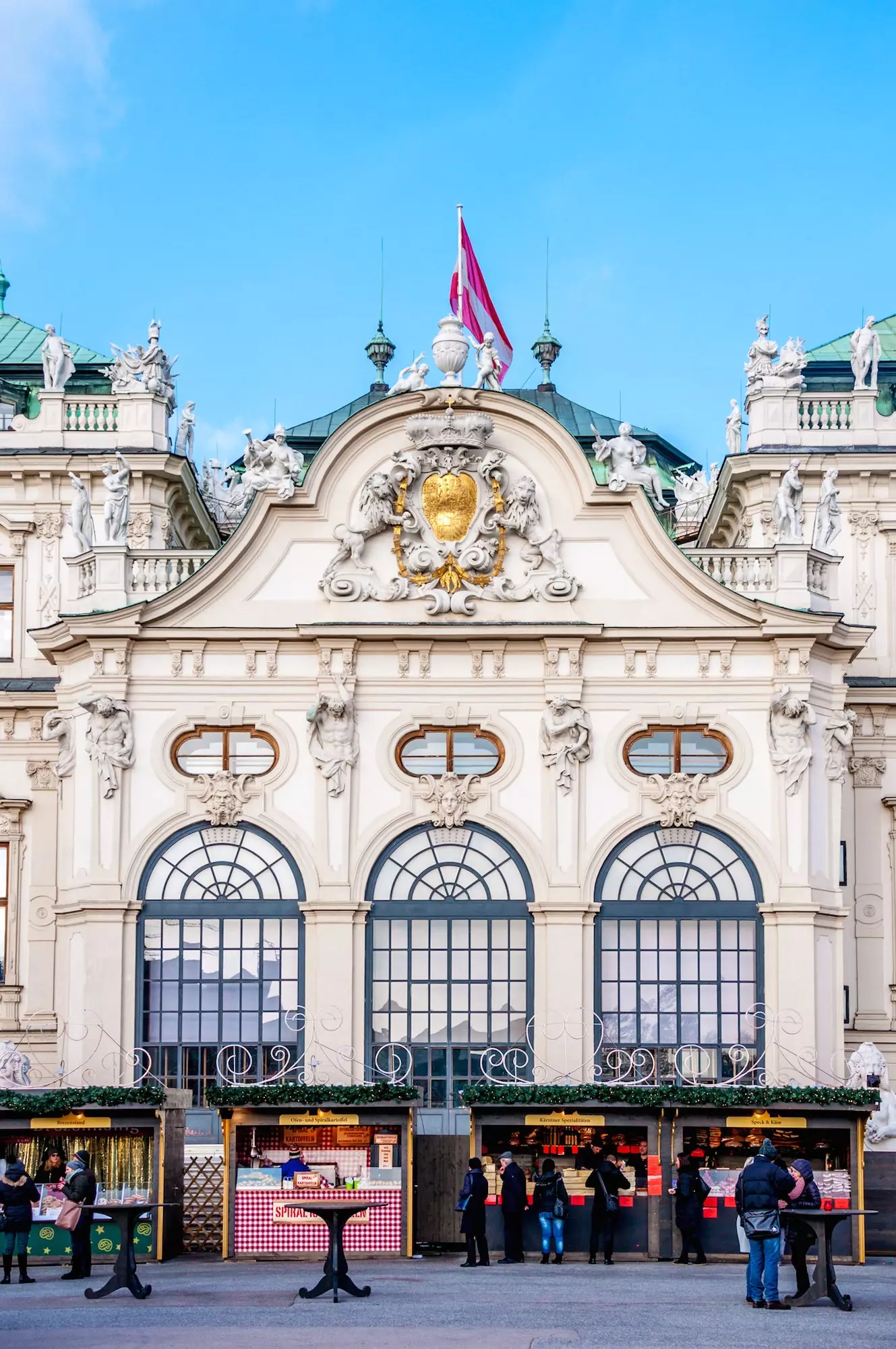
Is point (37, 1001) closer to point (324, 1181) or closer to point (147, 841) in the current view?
point (147, 841)

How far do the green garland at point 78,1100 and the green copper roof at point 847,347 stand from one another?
26.2 meters

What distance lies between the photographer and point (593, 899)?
48250mm

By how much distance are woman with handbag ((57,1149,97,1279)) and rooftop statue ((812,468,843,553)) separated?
21504 millimetres

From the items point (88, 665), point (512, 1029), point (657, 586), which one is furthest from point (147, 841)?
point (657, 586)

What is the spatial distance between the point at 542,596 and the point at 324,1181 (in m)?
13.9

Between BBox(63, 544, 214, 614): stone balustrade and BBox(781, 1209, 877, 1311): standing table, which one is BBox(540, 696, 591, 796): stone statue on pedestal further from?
BBox(781, 1209, 877, 1311): standing table

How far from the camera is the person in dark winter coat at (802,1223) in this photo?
32969mm

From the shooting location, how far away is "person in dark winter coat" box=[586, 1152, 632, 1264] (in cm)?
3928

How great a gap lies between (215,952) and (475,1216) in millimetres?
11653

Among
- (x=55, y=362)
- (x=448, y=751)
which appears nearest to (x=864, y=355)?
(x=448, y=751)

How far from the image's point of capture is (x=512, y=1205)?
38.9 meters

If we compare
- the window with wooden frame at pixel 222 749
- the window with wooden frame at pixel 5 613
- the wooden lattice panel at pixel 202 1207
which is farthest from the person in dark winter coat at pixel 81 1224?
the window with wooden frame at pixel 5 613

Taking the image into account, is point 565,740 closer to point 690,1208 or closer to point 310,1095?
point 310,1095

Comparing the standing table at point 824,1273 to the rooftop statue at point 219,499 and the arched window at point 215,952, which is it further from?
the rooftop statue at point 219,499
